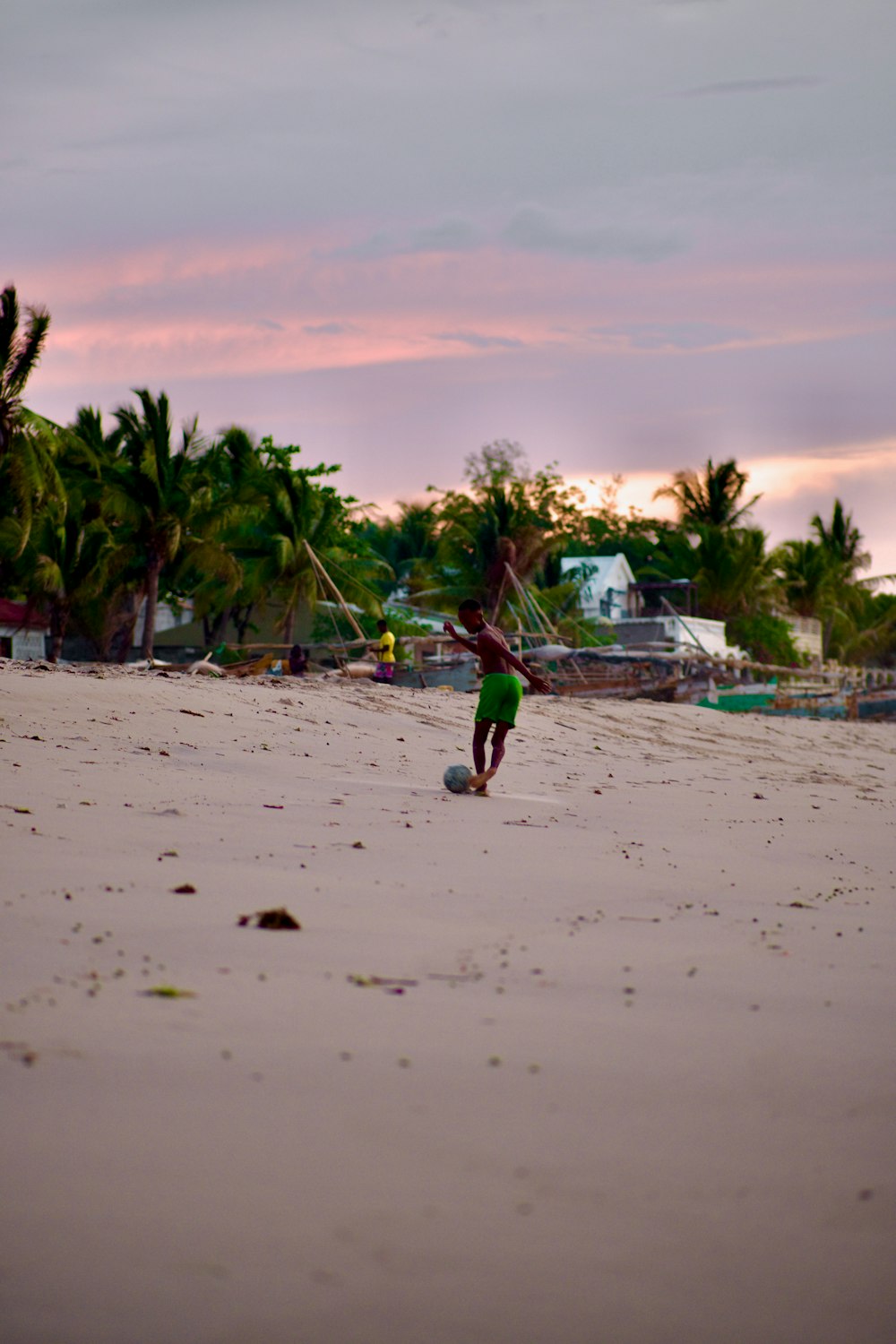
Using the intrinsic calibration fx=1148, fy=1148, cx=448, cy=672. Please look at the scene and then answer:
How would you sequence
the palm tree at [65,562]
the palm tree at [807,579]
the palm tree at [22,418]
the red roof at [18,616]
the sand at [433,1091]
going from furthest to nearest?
1. the palm tree at [807,579]
2. the red roof at [18,616]
3. the palm tree at [65,562]
4. the palm tree at [22,418]
5. the sand at [433,1091]

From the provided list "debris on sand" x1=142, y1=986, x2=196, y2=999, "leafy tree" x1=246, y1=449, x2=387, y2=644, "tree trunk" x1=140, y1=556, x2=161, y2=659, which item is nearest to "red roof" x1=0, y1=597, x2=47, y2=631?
"tree trunk" x1=140, y1=556, x2=161, y2=659

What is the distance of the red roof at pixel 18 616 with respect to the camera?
115 ft

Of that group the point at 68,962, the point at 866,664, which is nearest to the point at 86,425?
the point at 68,962

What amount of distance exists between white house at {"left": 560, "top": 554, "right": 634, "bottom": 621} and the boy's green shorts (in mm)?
36413

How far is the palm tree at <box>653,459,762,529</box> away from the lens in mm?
51312

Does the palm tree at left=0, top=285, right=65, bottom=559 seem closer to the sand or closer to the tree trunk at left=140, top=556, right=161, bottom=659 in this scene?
the tree trunk at left=140, top=556, right=161, bottom=659

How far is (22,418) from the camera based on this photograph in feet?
80.0

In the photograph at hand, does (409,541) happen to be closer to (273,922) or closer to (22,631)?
(22,631)

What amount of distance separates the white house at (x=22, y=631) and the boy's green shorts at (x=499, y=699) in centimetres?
2760

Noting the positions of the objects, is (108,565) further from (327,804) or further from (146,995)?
(146,995)

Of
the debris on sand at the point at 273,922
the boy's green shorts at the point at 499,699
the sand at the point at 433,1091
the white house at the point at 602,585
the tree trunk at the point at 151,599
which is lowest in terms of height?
the sand at the point at 433,1091

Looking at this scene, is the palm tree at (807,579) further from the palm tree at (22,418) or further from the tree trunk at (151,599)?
the palm tree at (22,418)

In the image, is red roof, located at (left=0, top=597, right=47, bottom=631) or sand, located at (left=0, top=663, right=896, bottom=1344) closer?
sand, located at (left=0, top=663, right=896, bottom=1344)

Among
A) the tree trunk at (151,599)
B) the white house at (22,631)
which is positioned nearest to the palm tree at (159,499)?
the tree trunk at (151,599)
